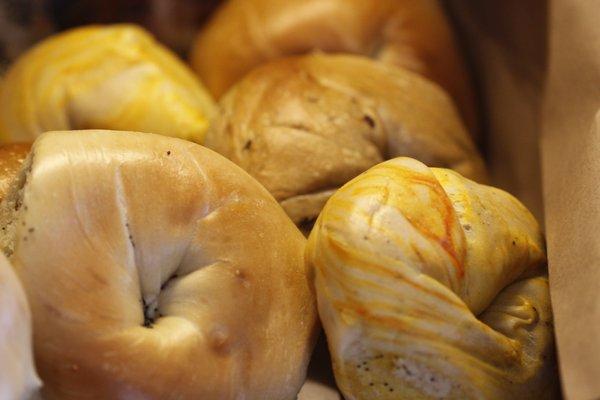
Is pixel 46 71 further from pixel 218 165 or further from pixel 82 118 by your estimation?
pixel 218 165

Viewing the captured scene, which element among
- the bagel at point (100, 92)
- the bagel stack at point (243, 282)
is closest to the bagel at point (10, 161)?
the bagel stack at point (243, 282)

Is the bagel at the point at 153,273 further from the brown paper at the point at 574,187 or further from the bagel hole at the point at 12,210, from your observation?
the brown paper at the point at 574,187

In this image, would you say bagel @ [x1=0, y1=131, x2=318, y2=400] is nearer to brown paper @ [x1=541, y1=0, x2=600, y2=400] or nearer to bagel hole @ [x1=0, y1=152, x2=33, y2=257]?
bagel hole @ [x1=0, y1=152, x2=33, y2=257]

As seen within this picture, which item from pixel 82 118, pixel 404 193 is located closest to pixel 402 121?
pixel 404 193

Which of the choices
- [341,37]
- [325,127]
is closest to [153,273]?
[325,127]

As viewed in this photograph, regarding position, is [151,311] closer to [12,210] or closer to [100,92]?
[12,210]
